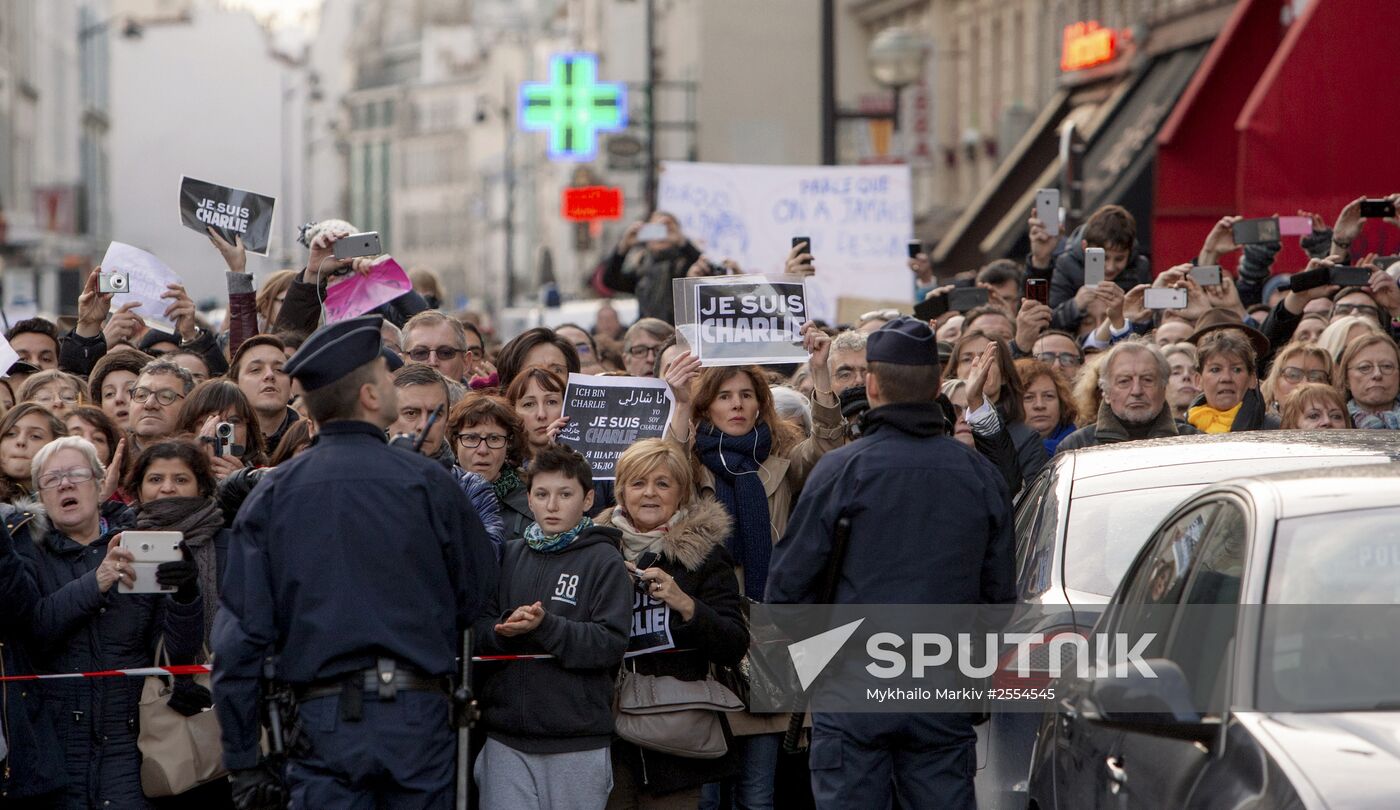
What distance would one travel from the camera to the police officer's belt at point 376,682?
5633mm

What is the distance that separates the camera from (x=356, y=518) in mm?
5629

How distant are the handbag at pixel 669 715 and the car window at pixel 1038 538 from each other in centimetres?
113

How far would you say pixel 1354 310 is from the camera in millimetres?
10586

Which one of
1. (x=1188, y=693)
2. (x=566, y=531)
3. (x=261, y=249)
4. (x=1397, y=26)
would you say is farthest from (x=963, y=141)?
(x=1188, y=693)

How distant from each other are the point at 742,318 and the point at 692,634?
203cm

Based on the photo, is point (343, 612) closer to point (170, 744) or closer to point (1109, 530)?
point (170, 744)

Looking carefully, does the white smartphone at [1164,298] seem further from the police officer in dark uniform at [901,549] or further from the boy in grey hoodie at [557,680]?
the boy in grey hoodie at [557,680]

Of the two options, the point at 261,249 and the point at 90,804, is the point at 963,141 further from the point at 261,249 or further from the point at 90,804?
the point at 90,804

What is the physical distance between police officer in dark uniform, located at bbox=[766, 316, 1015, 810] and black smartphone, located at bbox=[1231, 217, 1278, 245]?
5.41 m

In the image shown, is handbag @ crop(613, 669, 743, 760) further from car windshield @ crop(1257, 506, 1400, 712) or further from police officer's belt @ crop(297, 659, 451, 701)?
car windshield @ crop(1257, 506, 1400, 712)

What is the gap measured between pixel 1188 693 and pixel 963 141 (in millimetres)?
25755

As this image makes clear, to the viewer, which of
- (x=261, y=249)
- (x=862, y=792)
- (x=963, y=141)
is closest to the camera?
(x=862, y=792)

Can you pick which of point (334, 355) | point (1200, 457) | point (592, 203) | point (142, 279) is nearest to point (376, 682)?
point (334, 355)

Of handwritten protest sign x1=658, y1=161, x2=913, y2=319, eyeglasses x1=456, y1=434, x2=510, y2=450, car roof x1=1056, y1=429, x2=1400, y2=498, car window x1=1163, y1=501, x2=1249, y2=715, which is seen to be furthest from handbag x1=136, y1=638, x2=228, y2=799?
handwritten protest sign x1=658, y1=161, x2=913, y2=319
